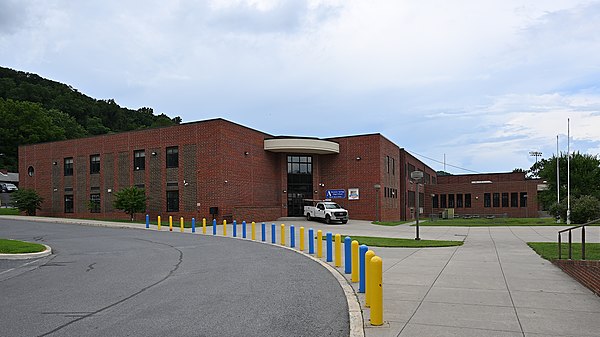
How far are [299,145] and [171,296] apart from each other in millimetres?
36124

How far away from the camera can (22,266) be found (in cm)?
1354

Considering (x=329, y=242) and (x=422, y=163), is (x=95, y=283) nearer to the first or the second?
(x=329, y=242)

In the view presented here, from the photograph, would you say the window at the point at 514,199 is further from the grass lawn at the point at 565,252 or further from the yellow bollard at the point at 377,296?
the yellow bollard at the point at 377,296

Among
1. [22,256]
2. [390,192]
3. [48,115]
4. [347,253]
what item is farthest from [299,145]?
[48,115]

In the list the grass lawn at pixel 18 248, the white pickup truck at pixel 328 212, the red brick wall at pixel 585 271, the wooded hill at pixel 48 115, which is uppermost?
the wooded hill at pixel 48 115

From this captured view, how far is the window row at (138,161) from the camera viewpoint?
3962 cm

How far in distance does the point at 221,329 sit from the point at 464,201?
2838 inches

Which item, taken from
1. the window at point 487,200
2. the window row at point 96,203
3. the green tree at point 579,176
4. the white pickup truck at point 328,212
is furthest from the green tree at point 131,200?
the window at point 487,200

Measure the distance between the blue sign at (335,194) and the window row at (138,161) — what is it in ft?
49.7

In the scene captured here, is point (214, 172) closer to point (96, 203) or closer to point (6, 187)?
point (96, 203)

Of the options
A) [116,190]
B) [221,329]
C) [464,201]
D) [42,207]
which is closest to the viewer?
[221,329]

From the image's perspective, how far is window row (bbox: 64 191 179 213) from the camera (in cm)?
3934

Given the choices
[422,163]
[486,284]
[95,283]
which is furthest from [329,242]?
[422,163]

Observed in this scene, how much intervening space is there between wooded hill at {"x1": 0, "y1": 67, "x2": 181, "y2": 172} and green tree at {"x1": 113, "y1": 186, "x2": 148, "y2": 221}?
51111 millimetres
